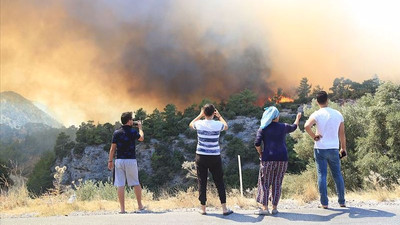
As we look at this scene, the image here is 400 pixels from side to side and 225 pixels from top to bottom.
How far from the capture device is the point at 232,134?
224 feet

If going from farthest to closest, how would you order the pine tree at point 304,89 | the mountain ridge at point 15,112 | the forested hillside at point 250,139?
the mountain ridge at point 15,112 < the pine tree at point 304,89 < the forested hillside at point 250,139

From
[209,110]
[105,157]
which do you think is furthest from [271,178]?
[105,157]

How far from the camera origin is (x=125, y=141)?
6746 millimetres

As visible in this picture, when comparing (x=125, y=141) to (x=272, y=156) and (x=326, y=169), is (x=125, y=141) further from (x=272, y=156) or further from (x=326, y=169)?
(x=326, y=169)

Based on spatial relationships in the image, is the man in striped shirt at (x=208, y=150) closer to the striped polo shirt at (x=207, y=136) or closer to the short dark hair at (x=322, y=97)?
the striped polo shirt at (x=207, y=136)

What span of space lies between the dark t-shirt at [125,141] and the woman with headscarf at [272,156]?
2340 millimetres

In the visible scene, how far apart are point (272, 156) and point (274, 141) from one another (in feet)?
0.80

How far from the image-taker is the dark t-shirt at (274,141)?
5902mm

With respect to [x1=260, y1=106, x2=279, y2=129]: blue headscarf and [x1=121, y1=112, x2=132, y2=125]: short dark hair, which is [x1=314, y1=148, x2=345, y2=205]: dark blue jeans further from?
[x1=121, y1=112, x2=132, y2=125]: short dark hair

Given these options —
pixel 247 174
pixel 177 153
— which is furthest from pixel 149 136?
pixel 247 174

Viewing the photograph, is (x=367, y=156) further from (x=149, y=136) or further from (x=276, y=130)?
(x=149, y=136)

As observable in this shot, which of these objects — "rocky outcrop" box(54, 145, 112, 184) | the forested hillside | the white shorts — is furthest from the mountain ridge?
the white shorts

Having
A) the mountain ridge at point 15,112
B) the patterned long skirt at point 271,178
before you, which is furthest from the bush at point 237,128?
the mountain ridge at point 15,112

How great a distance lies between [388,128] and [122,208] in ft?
56.9
